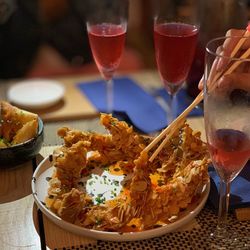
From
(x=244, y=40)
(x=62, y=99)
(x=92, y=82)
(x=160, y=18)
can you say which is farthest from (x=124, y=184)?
(x=92, y=82)

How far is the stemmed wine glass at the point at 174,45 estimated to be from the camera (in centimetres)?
116

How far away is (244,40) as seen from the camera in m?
0.89

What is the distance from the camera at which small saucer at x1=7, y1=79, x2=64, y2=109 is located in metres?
1.56

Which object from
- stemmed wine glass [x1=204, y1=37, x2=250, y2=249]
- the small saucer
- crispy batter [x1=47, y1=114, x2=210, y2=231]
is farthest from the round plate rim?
the small saucer

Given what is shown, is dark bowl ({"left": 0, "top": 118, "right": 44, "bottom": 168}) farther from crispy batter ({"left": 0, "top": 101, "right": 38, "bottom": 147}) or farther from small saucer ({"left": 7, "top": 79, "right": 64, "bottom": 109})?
small saucer ({"left": 7, "top": 79, "right": 64, "bottom": 109})

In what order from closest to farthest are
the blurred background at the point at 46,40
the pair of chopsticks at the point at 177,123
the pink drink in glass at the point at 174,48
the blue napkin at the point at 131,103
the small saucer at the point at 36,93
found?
1. the pair of chopsticks at the point at 177,123
2. the pink drink in glass at the point at 174,48
3. the blue napkin at the point at 131,103
4. the small saucer at the point at 36,93
5. the blurred background at the point at 46,40

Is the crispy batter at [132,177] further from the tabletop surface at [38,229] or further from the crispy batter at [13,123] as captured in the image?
the crispy batter at [13,123]

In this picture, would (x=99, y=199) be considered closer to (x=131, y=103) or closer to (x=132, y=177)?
(x=132, y=177)

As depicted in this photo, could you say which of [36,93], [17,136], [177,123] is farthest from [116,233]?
[36,93]

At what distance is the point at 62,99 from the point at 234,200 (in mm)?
852

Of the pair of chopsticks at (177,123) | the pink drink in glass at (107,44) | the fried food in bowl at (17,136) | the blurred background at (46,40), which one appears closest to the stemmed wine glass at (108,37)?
the pink drink in glass at (107,44)

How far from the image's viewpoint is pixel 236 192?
96 cm

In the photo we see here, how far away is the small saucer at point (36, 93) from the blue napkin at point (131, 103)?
0.32ft

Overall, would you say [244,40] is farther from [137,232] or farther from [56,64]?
[56,64]
